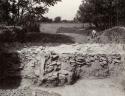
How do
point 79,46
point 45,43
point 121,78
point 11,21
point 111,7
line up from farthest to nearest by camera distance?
point 111,7
point 11,21
point 45,43
point 79,46
point 121,78

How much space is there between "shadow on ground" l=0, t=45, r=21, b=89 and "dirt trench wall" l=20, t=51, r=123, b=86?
1.29 ft

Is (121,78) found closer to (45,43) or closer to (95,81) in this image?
(95,81)

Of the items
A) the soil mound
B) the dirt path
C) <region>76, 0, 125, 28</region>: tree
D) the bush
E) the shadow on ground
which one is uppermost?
<region>76, 0, 125, 28</region>: tree

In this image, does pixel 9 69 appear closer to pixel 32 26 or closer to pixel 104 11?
pixel 32 26

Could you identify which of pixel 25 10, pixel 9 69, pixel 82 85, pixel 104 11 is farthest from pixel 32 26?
pixel 82 85

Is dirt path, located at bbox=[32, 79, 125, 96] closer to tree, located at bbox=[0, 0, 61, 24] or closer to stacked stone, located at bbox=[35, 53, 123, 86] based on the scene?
stacked stone, located at bbox=[35, 53, 123, 86]

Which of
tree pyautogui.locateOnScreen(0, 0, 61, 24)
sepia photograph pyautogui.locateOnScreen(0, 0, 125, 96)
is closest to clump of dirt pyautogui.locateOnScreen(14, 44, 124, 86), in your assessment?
sepia photograph pyautogui.locateOnScreen(0, 0, 125, 96)

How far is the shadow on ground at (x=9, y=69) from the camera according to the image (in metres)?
15.4

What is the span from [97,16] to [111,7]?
4.49ft

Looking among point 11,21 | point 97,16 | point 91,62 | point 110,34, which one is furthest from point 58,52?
point 97,16

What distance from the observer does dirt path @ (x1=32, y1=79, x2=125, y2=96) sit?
45.7ft

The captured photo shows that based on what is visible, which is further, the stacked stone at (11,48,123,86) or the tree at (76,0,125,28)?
the tree at (76,0,125,28)

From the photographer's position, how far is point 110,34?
62.7ft

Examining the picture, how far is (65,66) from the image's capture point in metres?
15.5
